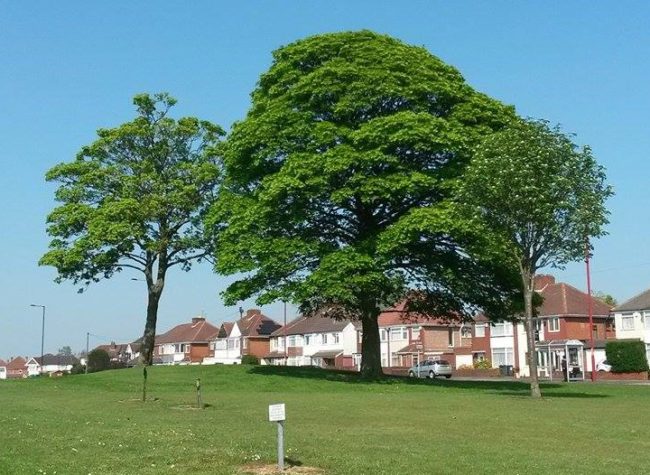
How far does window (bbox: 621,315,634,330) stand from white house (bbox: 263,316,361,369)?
129ft

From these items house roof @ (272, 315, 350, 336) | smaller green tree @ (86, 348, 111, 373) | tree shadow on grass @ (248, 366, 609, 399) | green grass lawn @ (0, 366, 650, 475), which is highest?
house roof @ (272, 315, 350, 336)

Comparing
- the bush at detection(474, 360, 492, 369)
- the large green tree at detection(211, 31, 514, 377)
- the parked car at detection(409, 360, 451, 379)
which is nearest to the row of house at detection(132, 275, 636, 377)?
the bush at detection(474, 360, 492, 369)

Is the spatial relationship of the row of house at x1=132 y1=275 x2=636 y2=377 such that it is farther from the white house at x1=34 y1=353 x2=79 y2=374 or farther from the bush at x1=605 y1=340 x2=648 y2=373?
the white house at x1=34 y1=353 x2=79 y2=374

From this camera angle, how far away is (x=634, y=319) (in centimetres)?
8538

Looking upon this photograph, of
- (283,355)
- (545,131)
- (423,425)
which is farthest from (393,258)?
(283,355)

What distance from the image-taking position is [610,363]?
7175cm

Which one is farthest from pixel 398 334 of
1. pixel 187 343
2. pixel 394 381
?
pixel 394 381

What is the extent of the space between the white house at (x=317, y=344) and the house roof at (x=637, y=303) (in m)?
39.6

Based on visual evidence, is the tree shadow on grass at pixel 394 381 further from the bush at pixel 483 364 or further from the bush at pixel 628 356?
the bush at pixel 483 364

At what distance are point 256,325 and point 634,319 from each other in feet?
207

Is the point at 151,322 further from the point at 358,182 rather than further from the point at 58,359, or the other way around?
the point at 58,359

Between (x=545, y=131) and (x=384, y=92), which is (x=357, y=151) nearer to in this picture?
(x=384, y=92)

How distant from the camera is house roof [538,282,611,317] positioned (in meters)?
91.8

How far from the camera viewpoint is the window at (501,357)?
314ft
